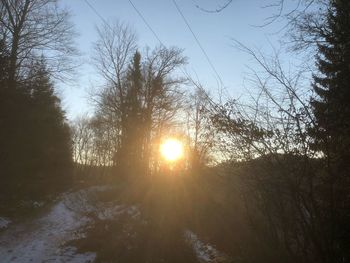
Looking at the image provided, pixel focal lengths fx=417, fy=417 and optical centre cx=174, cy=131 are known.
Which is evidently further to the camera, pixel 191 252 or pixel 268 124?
pixel 191 252

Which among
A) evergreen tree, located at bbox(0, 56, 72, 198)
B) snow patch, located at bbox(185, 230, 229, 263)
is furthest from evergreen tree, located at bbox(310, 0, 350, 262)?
evergreen tree, located at bbox(0, 56, 72, 198)

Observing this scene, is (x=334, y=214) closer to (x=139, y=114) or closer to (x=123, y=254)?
(x=123, y=254)

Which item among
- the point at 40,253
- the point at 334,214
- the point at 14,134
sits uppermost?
the point at 14,134

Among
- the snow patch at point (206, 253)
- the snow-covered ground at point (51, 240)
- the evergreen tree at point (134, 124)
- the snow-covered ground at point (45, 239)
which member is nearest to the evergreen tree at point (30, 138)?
the snow-covered ground at point (45, 239)

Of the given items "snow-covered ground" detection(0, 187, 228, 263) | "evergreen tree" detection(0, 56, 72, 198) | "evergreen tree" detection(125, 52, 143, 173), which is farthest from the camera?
"evergreen tree" detection(125, 52, 143, 173)

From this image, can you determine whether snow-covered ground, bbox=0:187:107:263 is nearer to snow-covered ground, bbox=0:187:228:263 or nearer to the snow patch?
snow-covered ground, bbox=0:187:228:263

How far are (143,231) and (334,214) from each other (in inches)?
291

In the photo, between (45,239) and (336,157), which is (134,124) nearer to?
(45,239)

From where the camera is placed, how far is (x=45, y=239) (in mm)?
13898

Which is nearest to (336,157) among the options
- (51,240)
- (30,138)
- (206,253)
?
(206,253)

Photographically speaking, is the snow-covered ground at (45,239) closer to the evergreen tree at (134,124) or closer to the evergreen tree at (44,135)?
the evergreen tree at (44,135)

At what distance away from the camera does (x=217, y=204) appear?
11.8 metres

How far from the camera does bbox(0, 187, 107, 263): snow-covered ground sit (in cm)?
1112

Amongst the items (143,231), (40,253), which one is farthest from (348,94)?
(40,253)
